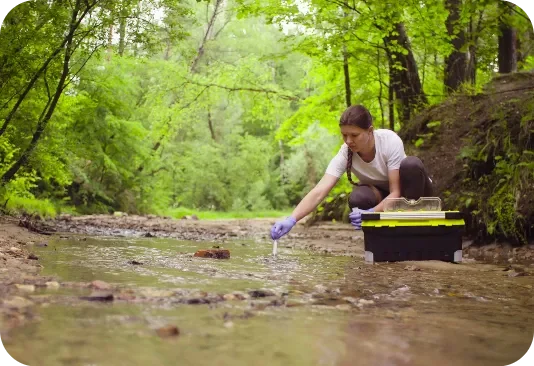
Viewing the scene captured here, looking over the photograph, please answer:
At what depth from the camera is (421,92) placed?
9.16 m

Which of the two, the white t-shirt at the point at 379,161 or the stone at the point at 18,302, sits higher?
the white t-shirt at the point at 379,161

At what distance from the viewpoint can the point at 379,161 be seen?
461cm

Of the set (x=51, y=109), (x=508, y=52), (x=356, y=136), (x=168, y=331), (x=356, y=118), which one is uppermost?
(x=508, y=52)

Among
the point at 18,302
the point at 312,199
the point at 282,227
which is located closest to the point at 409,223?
the point at 312,199

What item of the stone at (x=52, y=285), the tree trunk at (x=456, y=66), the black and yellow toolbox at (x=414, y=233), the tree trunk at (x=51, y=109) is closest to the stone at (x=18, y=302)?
the stone at (x=52, y=285)

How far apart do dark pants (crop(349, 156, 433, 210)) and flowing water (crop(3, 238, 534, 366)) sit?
1.14m

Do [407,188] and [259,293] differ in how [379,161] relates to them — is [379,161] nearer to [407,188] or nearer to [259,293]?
[407,188]

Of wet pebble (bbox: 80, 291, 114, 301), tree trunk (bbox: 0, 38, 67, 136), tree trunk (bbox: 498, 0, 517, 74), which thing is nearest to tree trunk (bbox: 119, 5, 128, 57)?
tree trunk (bbox: 0, 38, 67, 136)

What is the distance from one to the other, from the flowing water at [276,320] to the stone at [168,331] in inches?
1.0

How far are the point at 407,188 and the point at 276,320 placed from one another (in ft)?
9.22

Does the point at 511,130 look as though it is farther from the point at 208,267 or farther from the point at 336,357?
the point at 336,357

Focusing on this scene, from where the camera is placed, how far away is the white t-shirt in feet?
14.9

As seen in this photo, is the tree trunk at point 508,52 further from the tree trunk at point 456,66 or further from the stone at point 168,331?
the stone at point 168,331

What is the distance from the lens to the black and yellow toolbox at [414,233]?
13.5 ft
